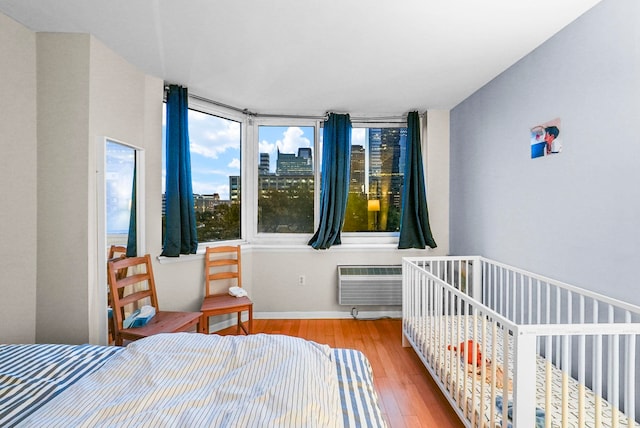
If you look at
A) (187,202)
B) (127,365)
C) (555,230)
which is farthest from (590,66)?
(187,202)

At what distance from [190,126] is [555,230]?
3263mm

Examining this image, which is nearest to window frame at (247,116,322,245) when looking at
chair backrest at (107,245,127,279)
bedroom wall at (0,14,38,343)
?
chair backrest at (107,245,127,279)

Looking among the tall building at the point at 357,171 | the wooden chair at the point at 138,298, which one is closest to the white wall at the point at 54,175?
the wooden chair at the point at 138,298

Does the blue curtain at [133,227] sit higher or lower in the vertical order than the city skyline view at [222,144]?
lower

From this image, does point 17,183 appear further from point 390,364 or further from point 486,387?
point 486,387

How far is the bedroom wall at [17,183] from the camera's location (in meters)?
1.75

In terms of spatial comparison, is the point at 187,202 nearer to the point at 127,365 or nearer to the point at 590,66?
the point at 127,365

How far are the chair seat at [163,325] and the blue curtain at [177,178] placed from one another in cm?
56

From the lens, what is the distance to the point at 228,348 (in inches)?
51.3

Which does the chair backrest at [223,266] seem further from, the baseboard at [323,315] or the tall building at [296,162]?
the tall building at [296,162]

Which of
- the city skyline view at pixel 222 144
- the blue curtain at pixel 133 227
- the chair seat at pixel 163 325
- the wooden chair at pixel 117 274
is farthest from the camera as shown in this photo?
the city skyline view at pixel 222 144

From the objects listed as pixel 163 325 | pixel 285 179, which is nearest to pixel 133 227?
pixel 163 325

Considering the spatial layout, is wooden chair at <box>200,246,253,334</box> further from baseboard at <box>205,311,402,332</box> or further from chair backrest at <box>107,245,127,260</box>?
chair backrest at <box>107,245,127,260</box>

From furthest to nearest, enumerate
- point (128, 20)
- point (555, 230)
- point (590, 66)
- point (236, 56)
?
point (236, 56)
point (555, 230)
point (128, 20)
point (590, 66)
